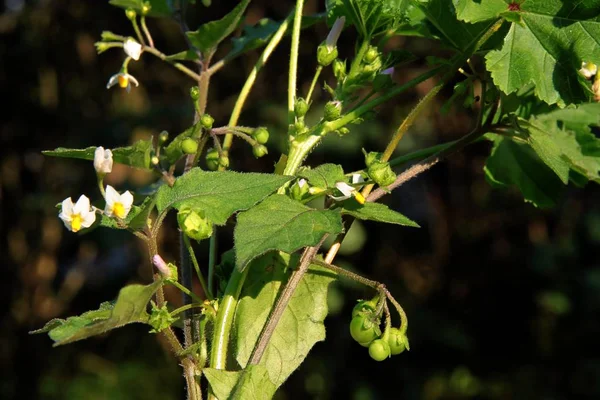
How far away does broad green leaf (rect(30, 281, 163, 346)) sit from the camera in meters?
0.62

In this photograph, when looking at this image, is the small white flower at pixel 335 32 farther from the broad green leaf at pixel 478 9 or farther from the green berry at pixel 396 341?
the green berry at pixel 396 341

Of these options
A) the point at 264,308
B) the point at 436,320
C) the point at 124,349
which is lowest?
the point at 124,349

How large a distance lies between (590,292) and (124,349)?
2002 millimetres

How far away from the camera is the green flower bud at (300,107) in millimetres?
790

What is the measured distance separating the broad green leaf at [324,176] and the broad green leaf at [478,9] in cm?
19

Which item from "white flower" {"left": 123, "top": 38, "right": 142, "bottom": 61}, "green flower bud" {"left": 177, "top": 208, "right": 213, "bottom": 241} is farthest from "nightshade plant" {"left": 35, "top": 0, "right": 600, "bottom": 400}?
"white flower" {"left": 123, "top": 38, "right": 142, "bottom": 61}

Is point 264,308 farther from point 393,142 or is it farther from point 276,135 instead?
point 276,135

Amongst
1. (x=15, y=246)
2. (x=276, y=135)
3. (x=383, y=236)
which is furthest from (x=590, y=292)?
(x=15, y=246)

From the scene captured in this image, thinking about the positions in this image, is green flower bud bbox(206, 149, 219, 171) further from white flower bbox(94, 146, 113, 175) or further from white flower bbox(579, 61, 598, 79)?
white flower bbox(579, 61, 598, 79)

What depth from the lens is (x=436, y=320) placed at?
3.26 metres

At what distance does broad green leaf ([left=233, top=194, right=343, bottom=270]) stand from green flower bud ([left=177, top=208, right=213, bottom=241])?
→ 3 centimetres

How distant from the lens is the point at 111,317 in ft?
2.07

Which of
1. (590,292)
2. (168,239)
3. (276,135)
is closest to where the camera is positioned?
(276,135)

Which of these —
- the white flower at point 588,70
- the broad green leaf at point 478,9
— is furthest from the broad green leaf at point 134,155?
the white flower at point 588,70
